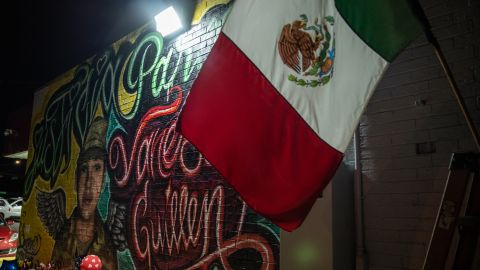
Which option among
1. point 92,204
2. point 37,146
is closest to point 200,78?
point 92,204

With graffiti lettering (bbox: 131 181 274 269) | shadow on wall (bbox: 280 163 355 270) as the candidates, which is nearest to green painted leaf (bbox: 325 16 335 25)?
shadow on wall (bbox: 280 163 355 270)

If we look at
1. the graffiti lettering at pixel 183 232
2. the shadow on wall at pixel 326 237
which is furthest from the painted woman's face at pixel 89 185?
the shadow on wall at pixel 326 237

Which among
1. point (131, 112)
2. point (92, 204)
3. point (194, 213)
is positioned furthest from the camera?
point (92, 204)

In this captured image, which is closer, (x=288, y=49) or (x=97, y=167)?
(x=288, y=49)

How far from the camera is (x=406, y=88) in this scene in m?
3.28

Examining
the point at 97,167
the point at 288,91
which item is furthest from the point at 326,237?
the point at 97,167

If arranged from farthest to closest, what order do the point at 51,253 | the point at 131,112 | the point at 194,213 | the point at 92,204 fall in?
the point at 51,253 < the point at 92,204 < the point at 131,112 < the point at 194,213

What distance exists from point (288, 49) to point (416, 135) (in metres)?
1.50

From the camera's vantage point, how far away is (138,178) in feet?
19.3

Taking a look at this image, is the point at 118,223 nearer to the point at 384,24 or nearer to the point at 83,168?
the point at 83,168

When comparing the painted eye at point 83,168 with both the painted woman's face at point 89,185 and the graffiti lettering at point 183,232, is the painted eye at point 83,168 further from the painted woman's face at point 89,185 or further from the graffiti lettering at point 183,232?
the graffiti lettering at point 183,232

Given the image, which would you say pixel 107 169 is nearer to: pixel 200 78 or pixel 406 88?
pixel 200 78

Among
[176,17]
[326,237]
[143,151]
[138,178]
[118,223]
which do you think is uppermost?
[176,17]

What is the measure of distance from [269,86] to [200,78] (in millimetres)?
467
